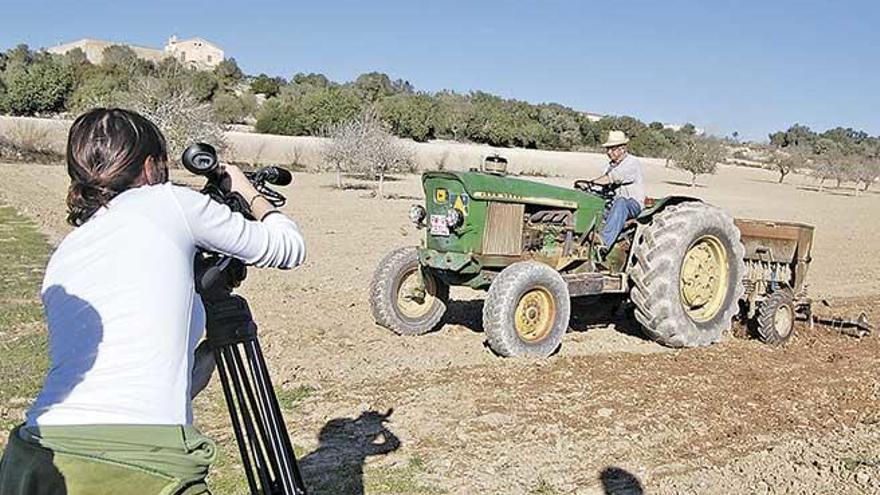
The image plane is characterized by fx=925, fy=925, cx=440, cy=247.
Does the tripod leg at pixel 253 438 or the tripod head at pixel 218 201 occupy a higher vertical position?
the tripod head at pixel 218 201

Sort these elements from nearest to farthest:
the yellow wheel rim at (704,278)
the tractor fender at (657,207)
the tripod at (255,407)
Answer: the tripod at (255,407) < the tractor fender at (657,207) < the yellow wheel rim at (704,278)

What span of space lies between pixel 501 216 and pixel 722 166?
79.5 meters

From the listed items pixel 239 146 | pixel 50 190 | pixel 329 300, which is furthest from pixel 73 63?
pixel 329 300

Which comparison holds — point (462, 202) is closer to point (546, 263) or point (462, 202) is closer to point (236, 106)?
point (546, 263)

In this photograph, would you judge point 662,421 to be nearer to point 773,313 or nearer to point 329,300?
point 773,313

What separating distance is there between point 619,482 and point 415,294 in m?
4.47

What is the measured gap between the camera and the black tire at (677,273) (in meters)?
9.04

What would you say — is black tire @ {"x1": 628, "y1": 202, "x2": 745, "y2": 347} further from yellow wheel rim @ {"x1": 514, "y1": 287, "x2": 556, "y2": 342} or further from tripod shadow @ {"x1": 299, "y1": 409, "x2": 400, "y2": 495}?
tripod shadow @ {"x1": 299, "y1": 409, "x2": 400, "y2": 495}

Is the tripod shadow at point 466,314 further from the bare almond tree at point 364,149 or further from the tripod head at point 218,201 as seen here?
the bare almond tree at point 364,149

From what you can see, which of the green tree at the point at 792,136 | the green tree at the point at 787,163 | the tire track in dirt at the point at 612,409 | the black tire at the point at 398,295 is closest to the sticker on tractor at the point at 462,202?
the black tire at the point at 398,295

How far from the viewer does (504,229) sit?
9.01 meters

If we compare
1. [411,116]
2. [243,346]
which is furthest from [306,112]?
[243,346]

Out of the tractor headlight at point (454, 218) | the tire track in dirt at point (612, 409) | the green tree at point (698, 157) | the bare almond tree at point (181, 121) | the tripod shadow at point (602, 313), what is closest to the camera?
the tire track in dirt at point (612, 409)

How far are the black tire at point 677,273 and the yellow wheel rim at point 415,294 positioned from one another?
6.78ft
